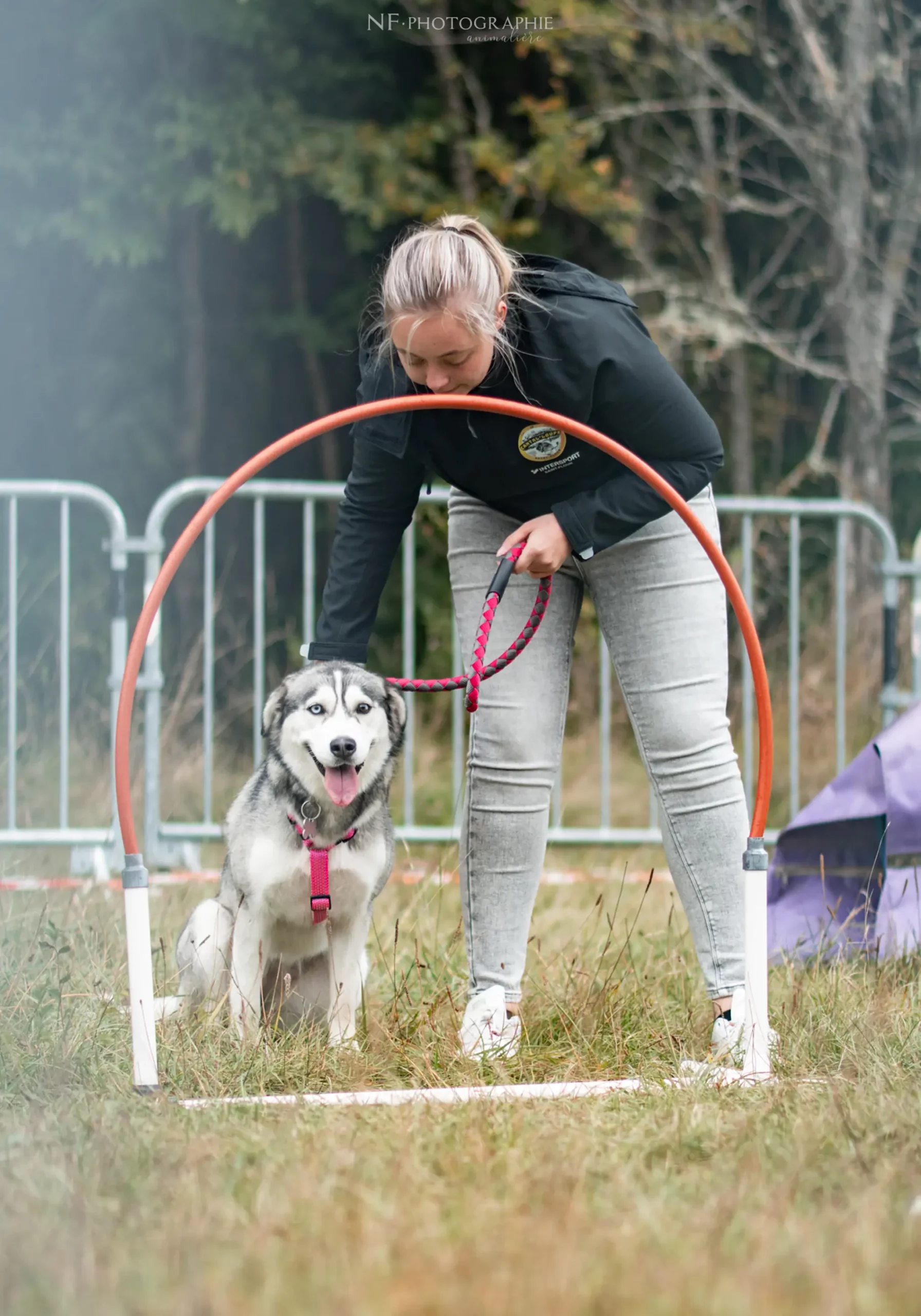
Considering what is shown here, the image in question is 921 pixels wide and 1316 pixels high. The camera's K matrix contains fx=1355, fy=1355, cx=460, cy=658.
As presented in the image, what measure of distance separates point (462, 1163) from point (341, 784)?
44.1 inches

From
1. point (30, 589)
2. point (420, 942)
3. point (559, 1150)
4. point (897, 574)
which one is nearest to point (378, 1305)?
point (559, 1150)

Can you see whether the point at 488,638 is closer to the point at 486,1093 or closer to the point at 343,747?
the point at 343,747

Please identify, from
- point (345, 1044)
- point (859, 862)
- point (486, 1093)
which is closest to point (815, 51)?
point (859, 862)

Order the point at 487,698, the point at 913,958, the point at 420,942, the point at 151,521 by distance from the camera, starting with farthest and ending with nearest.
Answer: the point at 151,521 < the point at 420,942 < the point at 913,958 < the point at 487,698

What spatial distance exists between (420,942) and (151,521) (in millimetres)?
2509

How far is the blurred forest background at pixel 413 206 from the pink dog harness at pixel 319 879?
5067mm

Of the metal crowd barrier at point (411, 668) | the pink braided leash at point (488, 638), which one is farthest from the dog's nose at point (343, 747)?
the metal crowd barrier at point (411, 668)

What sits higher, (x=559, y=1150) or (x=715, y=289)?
(x=715, y=289)

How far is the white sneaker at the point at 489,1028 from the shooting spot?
2.76 meters

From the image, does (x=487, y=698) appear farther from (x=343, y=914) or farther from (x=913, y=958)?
(x=913, y=958)

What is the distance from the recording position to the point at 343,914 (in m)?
3.09

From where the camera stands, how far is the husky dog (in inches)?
119

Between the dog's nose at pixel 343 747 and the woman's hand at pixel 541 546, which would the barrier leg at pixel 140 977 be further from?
the woman's hand at pixel 541 546

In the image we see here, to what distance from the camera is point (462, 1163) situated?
6.77ft
